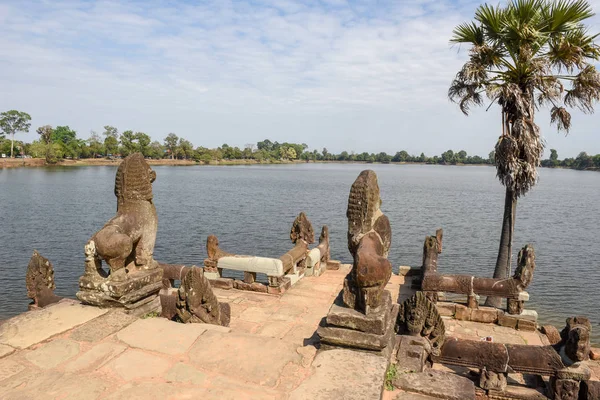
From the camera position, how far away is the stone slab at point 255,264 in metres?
8.88

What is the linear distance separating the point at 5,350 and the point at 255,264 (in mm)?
5359

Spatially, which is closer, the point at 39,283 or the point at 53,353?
the point at 53,353

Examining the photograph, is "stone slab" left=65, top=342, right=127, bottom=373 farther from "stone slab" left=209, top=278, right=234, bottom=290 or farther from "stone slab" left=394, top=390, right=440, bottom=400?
"stone slab" left=209, top=278, right=234, bottom=290

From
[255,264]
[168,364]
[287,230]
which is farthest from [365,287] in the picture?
[287,230]

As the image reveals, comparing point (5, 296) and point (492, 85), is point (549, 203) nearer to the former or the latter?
point (492, 85)

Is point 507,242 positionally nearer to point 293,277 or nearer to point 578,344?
point 293,277

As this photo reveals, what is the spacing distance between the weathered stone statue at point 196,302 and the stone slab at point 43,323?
104 cm

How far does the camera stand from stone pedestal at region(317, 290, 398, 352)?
4031 mm

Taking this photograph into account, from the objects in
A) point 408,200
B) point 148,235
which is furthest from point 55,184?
point 148,235

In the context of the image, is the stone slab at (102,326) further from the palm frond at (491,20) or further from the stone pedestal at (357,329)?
the palm frond at (491,20)

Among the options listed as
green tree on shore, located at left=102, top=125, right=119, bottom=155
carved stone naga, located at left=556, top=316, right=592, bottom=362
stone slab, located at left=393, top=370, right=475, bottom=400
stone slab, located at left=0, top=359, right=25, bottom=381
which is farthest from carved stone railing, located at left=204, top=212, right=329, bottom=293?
green tree on shore, located at left=102, top=125, right=119, bottom=155

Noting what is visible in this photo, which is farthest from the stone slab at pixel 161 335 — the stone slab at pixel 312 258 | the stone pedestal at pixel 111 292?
the stone slab at pixel 312 258

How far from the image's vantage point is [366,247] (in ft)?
13.8

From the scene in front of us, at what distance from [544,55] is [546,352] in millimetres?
7279
